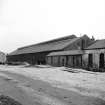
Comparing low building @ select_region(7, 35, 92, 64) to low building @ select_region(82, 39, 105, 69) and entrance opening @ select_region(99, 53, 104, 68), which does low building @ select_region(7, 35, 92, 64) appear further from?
entrance opening @ select_region(99, 53, 104, 68)

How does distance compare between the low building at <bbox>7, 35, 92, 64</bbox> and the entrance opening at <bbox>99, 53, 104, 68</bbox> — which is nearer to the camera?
the entrance opening at <bbox>99, 53, 104, 68</bbox>

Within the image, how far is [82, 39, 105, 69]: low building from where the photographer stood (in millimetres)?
24141

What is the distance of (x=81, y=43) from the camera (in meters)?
38.3

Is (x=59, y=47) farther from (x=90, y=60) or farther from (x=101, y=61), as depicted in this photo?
(x=101, y=61)

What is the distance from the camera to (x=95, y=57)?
82.1ft

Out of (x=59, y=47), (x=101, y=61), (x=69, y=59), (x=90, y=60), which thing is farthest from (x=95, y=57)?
(x=59, y=47)

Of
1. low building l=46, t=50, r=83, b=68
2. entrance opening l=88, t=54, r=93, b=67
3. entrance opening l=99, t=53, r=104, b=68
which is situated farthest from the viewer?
low building l=46, t=50, r=83, b=68

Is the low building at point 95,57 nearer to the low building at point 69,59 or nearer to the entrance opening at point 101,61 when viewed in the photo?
the entrance opening at point 101,61

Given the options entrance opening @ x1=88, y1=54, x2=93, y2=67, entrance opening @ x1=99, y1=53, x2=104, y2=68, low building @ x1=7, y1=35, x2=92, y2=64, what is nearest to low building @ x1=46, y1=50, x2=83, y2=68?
entrance opening @ x1=88, y1=54, x2=93, y2=67

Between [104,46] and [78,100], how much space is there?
63.4ft

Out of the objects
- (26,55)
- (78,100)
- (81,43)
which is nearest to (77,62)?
(81,43)

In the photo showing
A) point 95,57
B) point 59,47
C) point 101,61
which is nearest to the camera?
point 101,61

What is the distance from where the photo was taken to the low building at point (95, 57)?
24141mm

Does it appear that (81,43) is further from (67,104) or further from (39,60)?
(67,104)
